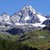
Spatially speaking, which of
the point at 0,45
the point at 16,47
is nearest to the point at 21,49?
the point at 16,47

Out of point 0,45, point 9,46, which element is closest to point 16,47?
point 9,46

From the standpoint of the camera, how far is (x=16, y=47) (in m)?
159

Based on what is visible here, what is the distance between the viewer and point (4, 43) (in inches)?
6211

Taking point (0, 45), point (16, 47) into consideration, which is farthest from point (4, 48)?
point (16, 47)

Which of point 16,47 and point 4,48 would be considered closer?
point 4,48

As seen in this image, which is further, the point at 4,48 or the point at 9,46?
the point at 9,46

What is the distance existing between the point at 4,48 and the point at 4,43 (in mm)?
14421

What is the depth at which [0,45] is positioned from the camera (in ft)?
484

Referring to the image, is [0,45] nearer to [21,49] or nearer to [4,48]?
[4,48]

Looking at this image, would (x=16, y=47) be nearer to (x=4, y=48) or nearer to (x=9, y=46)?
(x=9, y=46)

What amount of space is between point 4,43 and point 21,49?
1361 cm

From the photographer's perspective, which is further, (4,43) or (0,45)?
(4,43)

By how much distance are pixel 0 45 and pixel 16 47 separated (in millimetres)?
15149

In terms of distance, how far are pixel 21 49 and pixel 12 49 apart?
14.4 m
